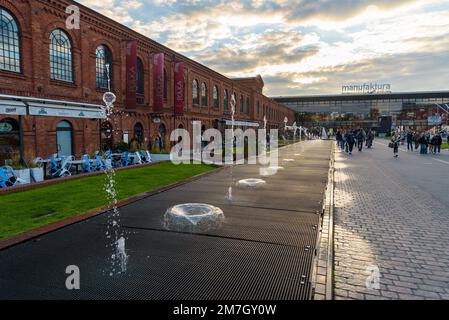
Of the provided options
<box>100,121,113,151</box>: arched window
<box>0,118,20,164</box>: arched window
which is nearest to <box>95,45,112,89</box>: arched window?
<box>100,121,113,151</box>: arched window

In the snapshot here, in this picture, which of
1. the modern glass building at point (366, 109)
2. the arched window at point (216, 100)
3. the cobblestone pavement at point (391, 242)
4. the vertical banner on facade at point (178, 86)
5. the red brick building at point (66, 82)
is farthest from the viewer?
the modern glass building at point (366, 109)

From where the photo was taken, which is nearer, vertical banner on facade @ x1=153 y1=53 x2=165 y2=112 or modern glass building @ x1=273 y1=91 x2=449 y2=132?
vertical banner on facade @ x1=153 y1=53 x2=165 y2=112

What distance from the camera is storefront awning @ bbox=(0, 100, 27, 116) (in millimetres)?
11577

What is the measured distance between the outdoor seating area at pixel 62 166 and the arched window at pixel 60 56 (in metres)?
5.07

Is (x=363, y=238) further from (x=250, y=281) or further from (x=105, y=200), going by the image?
(x=105, y=200)

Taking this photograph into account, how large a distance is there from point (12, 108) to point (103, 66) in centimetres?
930

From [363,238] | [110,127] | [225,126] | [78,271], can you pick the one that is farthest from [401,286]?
[225,126]

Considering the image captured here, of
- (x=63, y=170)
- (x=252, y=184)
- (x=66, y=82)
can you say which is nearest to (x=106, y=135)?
(x=66, y=82)

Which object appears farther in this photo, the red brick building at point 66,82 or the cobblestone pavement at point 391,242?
the red brick building at point 66,82

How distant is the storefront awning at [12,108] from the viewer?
1158 cm

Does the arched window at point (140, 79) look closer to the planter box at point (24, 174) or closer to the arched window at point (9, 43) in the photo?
the arched window at point (9, 43)

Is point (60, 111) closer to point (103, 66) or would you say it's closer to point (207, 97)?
point (103, 66)

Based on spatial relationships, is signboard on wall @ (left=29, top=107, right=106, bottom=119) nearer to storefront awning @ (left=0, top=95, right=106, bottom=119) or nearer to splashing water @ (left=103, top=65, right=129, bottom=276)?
storefront awning @ (left=0, top=95, right=106, bottom=119)

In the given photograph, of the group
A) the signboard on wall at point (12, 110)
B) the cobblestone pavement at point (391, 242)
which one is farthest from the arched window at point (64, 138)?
the cobblestone pavement at point (391, 242)
